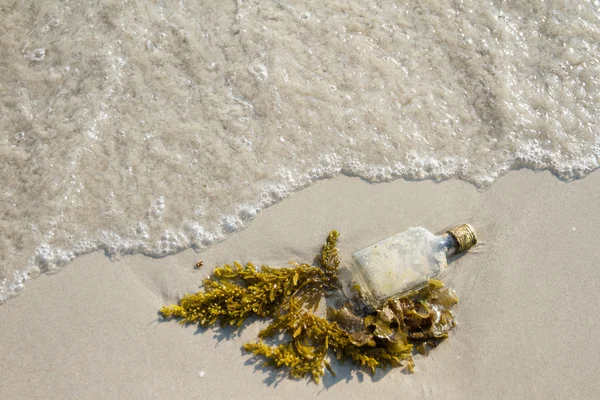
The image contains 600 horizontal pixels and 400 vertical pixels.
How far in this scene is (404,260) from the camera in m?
2.50

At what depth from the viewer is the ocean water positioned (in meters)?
2.80

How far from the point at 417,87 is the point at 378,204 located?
87 centimetres

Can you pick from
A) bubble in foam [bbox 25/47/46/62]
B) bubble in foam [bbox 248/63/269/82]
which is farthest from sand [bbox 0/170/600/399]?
bubble in foam [bbox 25/47/46/62]

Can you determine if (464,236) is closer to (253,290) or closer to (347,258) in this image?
(347,258)

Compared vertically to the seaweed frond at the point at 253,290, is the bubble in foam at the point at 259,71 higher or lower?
higher

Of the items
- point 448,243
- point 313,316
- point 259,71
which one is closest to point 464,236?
point 448,243

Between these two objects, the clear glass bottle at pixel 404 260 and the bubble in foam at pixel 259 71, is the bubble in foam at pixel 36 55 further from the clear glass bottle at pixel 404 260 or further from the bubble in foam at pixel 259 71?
the clear glass bottle at pixel 404 260

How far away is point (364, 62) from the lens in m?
3.29

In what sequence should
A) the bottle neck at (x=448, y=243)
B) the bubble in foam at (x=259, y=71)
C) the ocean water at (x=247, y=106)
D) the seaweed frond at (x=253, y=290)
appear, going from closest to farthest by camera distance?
the seaweed frond at (x=253, y=290) → the bottle neck at (x=448, y=243) → the ocean water at (x=247, y=106) → the bubble in foam at (x=259, y=71)

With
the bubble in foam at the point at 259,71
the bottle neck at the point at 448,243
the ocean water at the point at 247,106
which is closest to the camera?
the bottle neck at the point at 448,243

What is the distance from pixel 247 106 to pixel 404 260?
1.31 metres

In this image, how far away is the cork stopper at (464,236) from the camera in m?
2.57

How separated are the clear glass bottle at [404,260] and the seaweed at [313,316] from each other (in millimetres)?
67

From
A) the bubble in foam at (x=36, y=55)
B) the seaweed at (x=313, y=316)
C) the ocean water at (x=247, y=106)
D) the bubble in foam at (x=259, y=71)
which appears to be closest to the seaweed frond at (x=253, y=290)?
the seaweed at (x=313, y=316)
